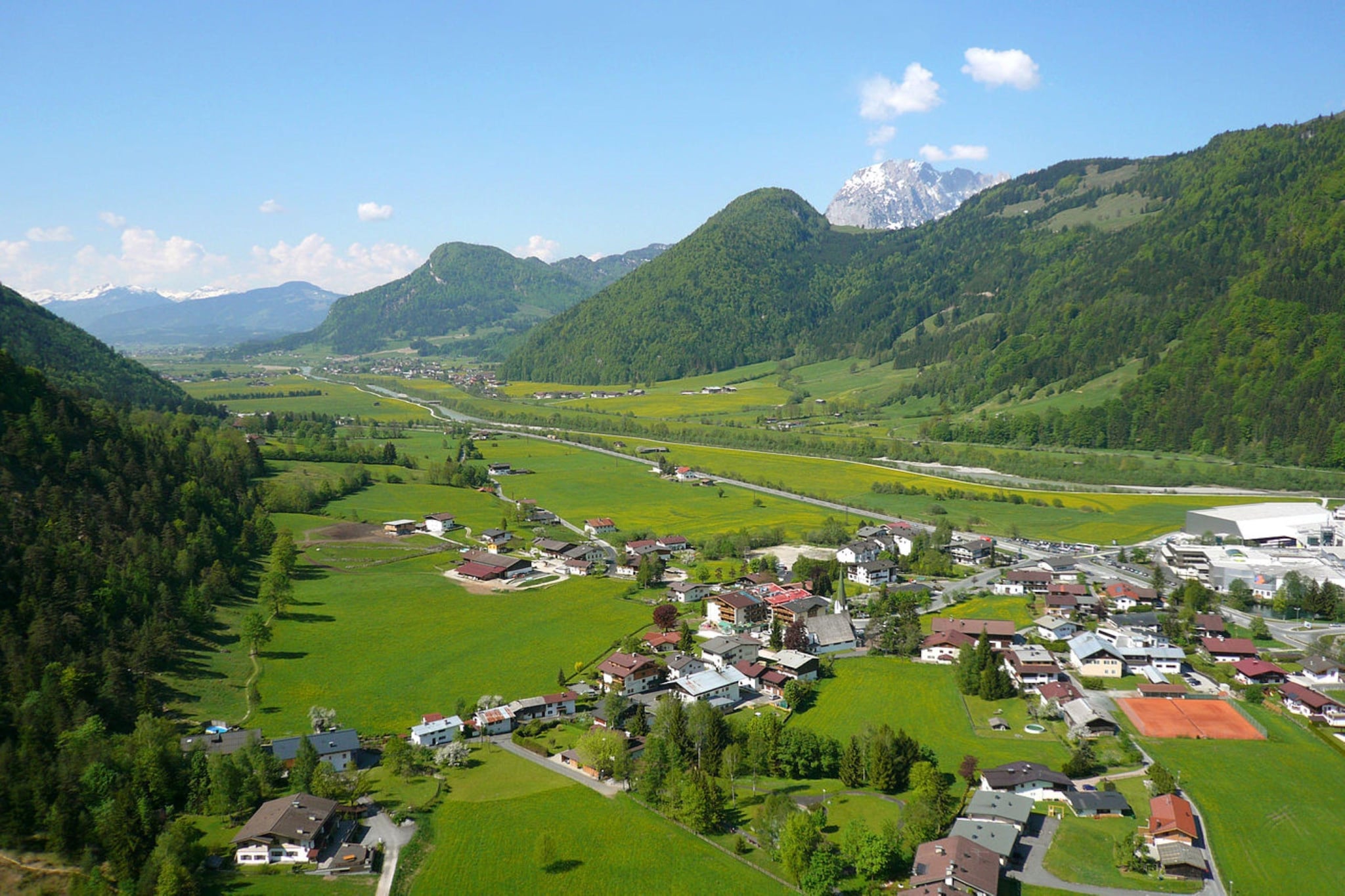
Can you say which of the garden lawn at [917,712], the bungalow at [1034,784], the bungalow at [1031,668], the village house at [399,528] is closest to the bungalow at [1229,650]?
the bungalow at [1031,668]

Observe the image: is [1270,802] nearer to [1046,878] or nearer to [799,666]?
[1046,878]

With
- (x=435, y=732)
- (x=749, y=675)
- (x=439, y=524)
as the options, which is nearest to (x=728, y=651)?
(x=749, y=675)

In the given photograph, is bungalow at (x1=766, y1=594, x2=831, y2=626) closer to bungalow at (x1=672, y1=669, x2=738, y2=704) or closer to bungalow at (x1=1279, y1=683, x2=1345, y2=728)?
bungalow at (x1=672, y1=669, x2=738, y2=704)

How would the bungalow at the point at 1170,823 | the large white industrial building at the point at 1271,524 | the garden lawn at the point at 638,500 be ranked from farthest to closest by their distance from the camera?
1. the garden lawn at the point at 638,500
2. the large white industrial building at the point at 1271,524
3. the bungalow at the point at 1170,823

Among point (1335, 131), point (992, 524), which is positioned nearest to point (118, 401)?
point (992, 524)

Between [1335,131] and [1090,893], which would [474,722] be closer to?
[1090,893]

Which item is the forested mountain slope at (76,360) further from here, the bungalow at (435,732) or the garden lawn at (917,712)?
the garden lawn at (917,712)
